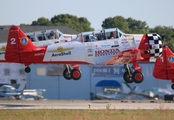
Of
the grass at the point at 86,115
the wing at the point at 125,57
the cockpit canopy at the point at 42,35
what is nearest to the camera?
the grass at the point at 86,115

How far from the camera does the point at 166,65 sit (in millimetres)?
49406

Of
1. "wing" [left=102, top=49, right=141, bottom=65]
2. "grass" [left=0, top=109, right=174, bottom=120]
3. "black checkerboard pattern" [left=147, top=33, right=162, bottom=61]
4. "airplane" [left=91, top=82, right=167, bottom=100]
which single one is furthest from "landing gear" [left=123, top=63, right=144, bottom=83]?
"airplane" [left=91, top=82, right=167, bottom=100]

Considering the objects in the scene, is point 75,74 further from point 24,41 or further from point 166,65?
point 166,65

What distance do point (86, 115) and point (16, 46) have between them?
420 inches

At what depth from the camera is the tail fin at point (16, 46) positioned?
4181 cm

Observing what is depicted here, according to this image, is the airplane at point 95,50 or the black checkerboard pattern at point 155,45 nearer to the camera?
the black checkerboard pattern at point 155,45

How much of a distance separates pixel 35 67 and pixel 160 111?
29.0 m

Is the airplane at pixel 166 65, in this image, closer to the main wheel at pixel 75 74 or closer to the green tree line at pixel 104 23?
the main wheel at pixel 75 74

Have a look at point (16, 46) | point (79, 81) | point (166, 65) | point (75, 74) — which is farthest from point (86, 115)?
point (79, 81)

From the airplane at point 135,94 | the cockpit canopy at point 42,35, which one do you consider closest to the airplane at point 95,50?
the cockpit canopy at point 42,35

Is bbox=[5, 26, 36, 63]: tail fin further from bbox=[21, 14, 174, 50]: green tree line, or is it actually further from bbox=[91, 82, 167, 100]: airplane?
bbox=[21, 14, 174, 50]: green tree line

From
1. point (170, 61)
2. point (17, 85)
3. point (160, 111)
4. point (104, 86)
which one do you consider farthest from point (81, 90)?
point (160, 111)

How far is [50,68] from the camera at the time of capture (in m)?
63.4

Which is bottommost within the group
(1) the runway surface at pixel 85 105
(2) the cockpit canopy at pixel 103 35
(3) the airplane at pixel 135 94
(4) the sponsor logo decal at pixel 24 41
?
(3) the airplane at pixel 135 94
